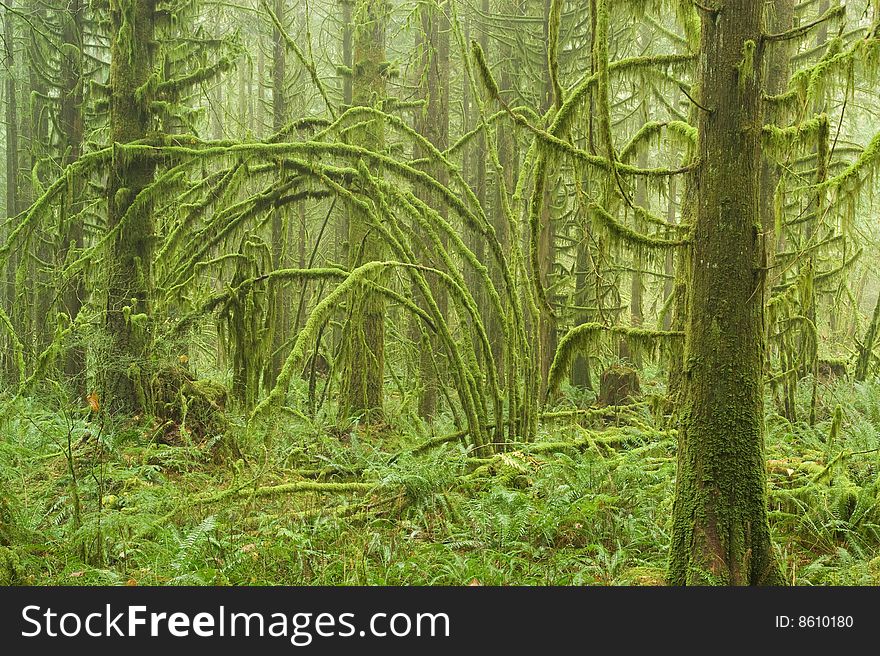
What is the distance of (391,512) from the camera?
18.2 feet

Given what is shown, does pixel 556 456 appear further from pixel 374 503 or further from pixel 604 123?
pixel 604 123

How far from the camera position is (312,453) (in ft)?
24.4

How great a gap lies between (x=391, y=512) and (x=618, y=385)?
5.13 meters

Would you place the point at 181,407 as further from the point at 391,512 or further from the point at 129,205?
the point at 391,512

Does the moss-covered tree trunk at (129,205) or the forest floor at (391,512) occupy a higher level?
the moss-covered tree trunk at (129,205)

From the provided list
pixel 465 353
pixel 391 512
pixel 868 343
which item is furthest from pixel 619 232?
pixel 868 343

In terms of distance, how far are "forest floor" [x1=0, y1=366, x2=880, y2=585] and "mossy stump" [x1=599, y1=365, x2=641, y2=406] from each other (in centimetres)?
207

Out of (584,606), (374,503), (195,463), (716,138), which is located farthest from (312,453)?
(716,138)

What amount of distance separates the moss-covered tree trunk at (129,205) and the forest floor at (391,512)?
0.61m

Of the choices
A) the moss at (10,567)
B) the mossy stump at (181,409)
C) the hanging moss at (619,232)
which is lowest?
the moss at (10,567)

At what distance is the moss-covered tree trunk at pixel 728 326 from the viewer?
11.3ft

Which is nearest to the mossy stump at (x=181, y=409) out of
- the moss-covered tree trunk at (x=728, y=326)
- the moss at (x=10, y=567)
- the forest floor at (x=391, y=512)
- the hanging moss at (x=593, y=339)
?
the forest floor at (x=391, y=512)

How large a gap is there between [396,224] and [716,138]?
3.47 metres

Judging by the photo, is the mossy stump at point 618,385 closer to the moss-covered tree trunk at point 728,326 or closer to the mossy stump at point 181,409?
the mossy stump at point 181,409
